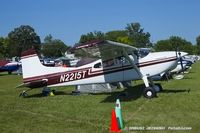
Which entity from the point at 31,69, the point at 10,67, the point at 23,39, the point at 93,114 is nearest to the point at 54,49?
the point at 23,39

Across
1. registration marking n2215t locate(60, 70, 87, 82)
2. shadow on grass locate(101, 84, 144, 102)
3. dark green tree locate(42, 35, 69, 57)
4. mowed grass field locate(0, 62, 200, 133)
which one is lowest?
mowed grass field locate(0, 62, 200, 133)

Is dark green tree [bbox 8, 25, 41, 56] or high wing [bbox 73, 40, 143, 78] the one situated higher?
dark green tree [bbox 8, 25, 41, 56]

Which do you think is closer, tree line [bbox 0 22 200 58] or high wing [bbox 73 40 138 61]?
high wing [bbox 73 40 138 61]

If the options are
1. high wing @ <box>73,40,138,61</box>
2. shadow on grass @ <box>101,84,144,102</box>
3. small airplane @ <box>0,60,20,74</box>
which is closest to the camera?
high wing @ <box>73,40,138,61</box>

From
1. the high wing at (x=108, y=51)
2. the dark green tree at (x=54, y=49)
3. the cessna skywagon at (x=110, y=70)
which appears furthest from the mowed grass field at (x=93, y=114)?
the dark green tree at (x=54, y=49)

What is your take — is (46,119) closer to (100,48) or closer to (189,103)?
(100,48)

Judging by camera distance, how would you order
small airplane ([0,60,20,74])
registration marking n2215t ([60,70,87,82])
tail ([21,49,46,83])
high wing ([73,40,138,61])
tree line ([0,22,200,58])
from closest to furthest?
high wing ([73,40,138,61]) → registration marking n2215t ([60,70,87,82]) → tail ([21,49,46,83]) → small airplane ([0,60,20,74]) → tree line ([0,22,200,58])

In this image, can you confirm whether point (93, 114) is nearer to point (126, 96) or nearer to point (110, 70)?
point (126, 96)

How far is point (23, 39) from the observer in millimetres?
Result: 129000

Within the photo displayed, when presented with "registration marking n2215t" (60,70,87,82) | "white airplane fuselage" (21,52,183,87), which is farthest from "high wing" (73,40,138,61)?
"registration marking n2215t" (60,70,87,82)

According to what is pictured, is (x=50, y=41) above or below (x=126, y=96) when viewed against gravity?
above

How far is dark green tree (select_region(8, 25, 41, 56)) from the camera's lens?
121m

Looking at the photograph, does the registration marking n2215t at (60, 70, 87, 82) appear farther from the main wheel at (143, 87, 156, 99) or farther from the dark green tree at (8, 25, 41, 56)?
the dark green tree at (8, 25, 41, 56)

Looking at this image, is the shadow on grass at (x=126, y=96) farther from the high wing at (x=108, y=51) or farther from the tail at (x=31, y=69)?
the tail at (x=31, y=69)
